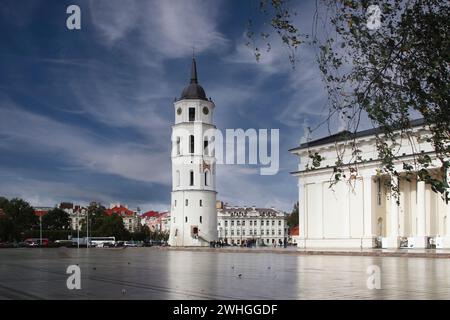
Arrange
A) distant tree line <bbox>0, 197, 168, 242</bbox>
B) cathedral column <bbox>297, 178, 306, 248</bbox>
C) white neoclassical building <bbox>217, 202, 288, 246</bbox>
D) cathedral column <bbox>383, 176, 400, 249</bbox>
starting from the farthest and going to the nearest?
white neoclassical building <bbox>217, 202, 288, 246</bbox> → distant tree line <bbox>0, 197, 168, 242</bbox> → cathedral column <bbox>297, 178, 306, 248</bbox> → cathedral column <bbox>383, 176, 400, 249</bbox>

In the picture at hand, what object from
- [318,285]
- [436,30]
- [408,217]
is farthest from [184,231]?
[436,30]

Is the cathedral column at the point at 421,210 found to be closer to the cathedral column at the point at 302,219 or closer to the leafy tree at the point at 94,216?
the cathedral column at the point at 302,219

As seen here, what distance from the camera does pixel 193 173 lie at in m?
96.2

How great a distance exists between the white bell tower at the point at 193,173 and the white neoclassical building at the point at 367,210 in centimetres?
2757

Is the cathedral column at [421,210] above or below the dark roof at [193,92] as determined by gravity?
below

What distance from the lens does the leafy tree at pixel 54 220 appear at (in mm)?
157887

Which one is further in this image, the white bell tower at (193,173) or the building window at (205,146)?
the building window at (205,146)

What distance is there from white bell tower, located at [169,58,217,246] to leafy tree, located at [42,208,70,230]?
233 ft

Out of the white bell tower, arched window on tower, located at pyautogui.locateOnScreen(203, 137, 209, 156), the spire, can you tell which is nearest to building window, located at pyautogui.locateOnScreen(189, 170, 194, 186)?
the white bell tower

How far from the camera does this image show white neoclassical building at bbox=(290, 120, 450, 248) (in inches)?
2202

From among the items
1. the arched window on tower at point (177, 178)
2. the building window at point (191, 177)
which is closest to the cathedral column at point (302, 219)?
the building window at point (191, 177)

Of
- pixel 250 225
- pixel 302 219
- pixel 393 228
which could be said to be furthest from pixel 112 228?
pixel 393 228

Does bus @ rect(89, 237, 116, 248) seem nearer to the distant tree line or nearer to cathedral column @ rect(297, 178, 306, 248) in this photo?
the distant tree line

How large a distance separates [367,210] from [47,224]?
114562 millimetres
